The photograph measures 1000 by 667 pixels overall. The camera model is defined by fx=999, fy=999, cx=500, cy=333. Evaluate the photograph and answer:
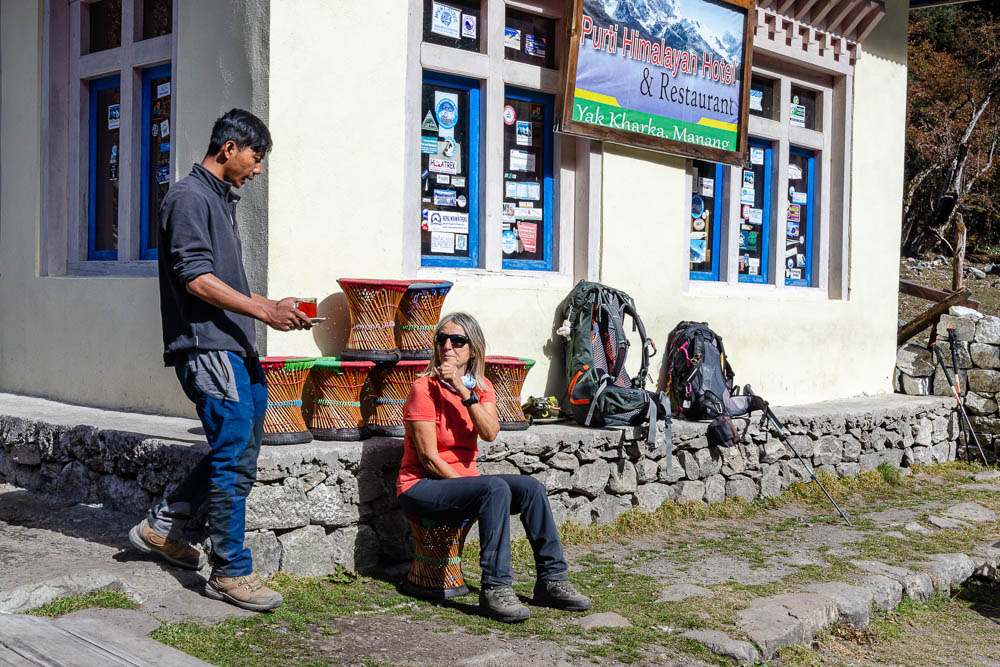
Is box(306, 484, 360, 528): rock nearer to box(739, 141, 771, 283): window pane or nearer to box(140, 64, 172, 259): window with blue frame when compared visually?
box(140, 64, 172, 259): window with blue frame

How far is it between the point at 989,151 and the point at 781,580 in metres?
21.8

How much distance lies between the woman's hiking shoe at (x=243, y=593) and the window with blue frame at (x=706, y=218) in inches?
202

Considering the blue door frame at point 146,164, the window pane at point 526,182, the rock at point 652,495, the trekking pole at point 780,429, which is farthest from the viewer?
the trekking pole at point 780,429

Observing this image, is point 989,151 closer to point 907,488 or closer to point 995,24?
point 995,24

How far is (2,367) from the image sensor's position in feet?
24.3

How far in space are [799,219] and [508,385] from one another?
15.4ft

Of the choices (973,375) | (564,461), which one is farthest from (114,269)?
(973,375)

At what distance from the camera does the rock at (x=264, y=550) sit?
189 inches

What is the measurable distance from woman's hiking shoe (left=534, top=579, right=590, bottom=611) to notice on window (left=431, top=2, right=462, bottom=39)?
365cm

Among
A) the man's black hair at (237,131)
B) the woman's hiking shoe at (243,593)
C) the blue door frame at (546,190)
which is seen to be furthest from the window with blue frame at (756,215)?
the woman's hiking shoe at (243,593)

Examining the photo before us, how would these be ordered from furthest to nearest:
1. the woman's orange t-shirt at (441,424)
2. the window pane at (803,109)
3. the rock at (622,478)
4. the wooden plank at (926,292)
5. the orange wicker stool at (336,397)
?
the wooden plank at (926,292) → the window pane at (803,109) → the rock at (622,478) → the orange wicker stool at (336,397) → the woman's orange t-shirt at (441,424)

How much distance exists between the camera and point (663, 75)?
25.4 feet

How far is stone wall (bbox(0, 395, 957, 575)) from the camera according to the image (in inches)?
195

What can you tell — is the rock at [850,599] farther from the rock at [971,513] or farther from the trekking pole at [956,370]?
the trekking pole at [956,370]
